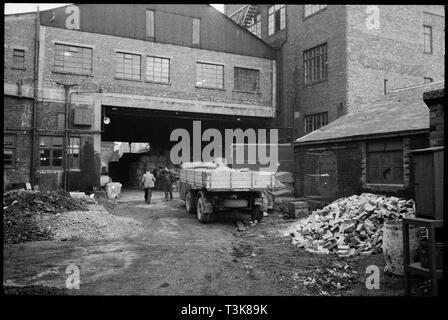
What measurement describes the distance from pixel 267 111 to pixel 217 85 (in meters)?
4.02

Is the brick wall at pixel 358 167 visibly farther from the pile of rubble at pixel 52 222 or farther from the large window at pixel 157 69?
the large window at pixel 157 69

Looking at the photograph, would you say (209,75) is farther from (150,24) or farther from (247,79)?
(150,24)

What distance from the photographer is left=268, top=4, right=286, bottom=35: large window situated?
23.1 metres

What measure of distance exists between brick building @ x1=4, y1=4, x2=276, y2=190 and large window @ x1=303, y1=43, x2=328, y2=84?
2.77 m

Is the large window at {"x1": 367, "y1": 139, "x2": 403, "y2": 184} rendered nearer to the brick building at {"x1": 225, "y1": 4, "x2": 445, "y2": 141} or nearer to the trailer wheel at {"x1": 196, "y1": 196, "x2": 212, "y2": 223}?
the trailer wheel at {"x1": 196, "y1": 196, "x2": 212, "y2": 223}

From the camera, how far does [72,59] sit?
17.8m

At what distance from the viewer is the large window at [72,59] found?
1739 centimetres

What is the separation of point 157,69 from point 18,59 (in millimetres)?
7213

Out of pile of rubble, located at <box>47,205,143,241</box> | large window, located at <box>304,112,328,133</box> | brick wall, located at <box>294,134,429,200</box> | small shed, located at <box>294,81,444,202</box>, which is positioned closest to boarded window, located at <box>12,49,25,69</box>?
pile of rubble, located at <box>47,205,143,241</box>

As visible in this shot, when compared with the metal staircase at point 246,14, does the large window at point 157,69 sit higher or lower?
lower

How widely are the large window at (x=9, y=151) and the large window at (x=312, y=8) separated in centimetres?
1825

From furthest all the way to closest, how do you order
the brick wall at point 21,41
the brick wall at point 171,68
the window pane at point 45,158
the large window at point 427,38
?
1. the large window at point 427,38
2. the brick wall at point 171,68
3. the window pane at point 45,158
4. the brick wall at point 21,41

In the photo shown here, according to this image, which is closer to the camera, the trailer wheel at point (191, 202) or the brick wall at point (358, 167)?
the brick wall at point (358, 167)

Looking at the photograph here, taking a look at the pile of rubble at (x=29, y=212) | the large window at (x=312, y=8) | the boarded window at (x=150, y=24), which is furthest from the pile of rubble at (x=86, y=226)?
the large window at (x=312, y=8)
